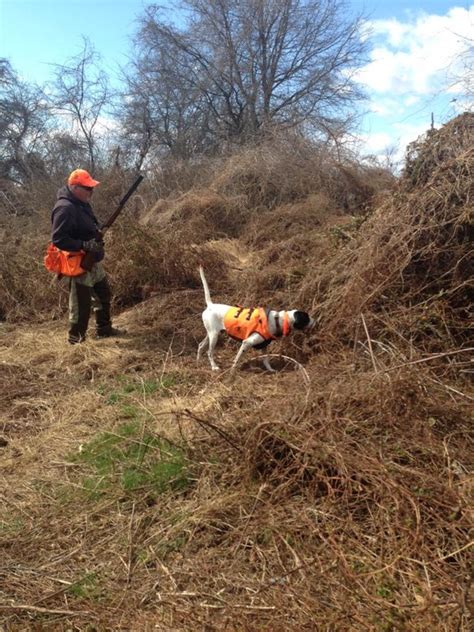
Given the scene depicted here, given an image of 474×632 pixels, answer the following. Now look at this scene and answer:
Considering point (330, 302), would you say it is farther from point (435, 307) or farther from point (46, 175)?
point (46, 175)

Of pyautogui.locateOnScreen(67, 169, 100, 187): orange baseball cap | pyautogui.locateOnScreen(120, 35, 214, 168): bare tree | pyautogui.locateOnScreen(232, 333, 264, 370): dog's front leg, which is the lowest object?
pyautogui.locateOnScreen(232, 333, 264, 370): dog's front leg

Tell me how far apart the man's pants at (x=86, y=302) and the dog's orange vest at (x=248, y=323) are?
82.7 inches

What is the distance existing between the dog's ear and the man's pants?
2.84 meters

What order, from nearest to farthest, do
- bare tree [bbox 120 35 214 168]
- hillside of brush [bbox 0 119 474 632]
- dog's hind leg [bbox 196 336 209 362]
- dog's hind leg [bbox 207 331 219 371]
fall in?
hillside of brush [bbox 0 119 474 632] → dog's hind leg [bbox 207 331 219 371] → dog's hind leg [bbox 196 336 209 362] → bare tree [bbox 120 35 214 168]

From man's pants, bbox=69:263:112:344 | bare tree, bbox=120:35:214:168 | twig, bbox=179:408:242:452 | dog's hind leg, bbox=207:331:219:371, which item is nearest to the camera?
twig, bbox=179:408:242:452

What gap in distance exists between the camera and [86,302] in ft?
21.5

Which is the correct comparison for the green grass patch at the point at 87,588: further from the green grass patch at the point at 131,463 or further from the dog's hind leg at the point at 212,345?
A: the dog's hind leg at the point at 212,345

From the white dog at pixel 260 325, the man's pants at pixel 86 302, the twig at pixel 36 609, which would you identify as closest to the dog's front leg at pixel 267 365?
the white dog at pixel 260 325

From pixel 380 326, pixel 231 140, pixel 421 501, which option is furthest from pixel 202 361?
pixel 231 140

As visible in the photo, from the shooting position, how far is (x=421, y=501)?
2.65 meters

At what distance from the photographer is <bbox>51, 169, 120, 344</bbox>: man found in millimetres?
6215

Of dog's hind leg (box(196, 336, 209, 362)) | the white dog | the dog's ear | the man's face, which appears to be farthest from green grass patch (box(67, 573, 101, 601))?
the man's face

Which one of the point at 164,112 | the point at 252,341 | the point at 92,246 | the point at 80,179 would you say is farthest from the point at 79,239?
the point at 164,112

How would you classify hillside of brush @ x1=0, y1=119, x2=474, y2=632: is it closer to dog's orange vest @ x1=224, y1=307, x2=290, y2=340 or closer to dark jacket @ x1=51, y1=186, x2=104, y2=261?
dog's orange vest @ x1=224, y1=307, x2=290, y2=340
